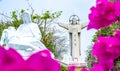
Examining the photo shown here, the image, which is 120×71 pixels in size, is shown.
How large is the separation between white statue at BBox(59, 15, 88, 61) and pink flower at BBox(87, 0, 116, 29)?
80.1ft

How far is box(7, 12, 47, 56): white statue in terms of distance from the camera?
10375mm

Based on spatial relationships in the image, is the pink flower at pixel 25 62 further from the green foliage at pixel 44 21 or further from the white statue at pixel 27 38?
the green foliage at pixel 44 21

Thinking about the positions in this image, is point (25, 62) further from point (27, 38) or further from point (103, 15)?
point (27, 38)

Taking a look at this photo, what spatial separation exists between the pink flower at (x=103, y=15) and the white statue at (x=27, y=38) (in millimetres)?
8838

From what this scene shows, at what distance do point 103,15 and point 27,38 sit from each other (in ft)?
31.6

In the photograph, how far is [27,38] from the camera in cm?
1088

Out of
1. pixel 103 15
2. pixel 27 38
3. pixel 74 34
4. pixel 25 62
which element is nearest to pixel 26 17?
pixel 27 38

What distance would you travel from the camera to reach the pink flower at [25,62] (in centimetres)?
77

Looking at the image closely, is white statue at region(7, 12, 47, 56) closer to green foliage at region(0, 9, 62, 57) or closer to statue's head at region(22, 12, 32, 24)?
statue's head at region(22, 12, 32, 24)

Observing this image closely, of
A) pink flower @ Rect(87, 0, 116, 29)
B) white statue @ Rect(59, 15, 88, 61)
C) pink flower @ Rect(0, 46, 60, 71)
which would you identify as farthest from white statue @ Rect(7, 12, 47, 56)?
white statue @ Rect(59, 15, 88, 61)

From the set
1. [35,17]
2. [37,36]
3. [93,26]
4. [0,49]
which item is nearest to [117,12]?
[93,26]

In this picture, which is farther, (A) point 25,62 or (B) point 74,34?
(B) point 74,34

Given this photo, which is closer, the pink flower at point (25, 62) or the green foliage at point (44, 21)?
the pink flower at point (25, 62)

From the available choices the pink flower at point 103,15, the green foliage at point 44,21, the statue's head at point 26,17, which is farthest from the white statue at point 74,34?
the pink flower at point 103,15
